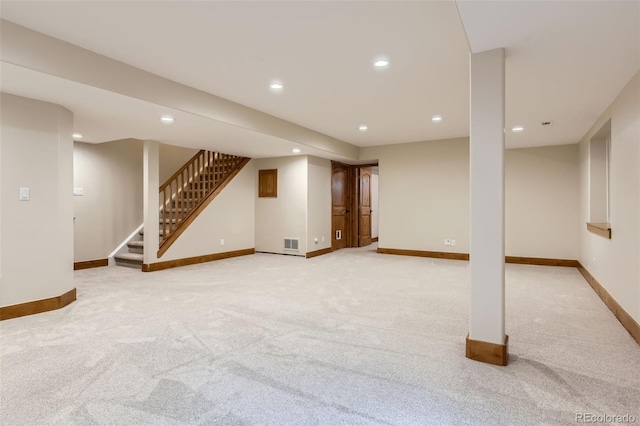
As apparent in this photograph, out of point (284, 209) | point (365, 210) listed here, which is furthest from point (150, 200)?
point (365, 210)

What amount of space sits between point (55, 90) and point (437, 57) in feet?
11.6

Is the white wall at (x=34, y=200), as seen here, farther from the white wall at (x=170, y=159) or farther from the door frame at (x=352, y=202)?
the door frame at (x=352, y=202)

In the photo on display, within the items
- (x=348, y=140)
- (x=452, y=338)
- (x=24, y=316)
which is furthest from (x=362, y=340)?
(x=348, y=140)

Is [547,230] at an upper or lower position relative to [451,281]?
upper

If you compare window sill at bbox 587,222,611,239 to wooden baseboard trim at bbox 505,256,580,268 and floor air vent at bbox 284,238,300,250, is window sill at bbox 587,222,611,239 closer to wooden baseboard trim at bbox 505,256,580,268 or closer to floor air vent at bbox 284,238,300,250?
wooden baseboard trim at bbox 505,256,580,268

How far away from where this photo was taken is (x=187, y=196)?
22.4 feet

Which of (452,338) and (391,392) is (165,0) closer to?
(391,392)

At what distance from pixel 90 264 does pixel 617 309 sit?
24.4ft

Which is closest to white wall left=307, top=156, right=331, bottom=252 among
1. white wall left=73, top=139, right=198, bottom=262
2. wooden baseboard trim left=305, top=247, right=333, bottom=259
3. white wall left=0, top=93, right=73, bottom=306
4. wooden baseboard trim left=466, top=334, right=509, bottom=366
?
wooden baseboard trim left=305, top=247, right=333, bottom=259

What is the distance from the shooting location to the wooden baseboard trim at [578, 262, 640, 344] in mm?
2812

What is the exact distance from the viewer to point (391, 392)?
2.01m

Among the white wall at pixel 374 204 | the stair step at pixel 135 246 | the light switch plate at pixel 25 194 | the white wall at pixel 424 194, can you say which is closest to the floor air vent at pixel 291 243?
the white wall at pixel 424 194

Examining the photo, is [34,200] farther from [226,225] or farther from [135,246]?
[226,225]

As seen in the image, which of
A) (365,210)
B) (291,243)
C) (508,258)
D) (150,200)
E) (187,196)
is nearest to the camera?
(150,200)
